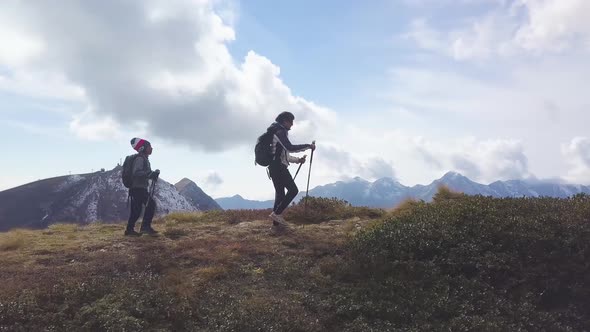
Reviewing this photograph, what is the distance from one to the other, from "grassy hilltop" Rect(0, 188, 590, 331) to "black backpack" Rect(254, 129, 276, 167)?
7.74 feet

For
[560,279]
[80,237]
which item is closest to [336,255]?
[560,279]

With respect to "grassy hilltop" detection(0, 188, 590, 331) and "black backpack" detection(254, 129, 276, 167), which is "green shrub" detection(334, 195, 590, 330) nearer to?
"grassy hilltop" detection(0, 188, 590, 331)

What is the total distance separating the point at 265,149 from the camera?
13.6m

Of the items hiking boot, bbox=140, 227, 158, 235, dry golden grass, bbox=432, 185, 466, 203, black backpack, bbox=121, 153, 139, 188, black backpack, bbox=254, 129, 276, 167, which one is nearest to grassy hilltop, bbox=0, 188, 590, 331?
hiking boot, bbox=140, 227, 158, 235

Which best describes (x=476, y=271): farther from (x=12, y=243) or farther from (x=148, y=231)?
(x=12, y=243)

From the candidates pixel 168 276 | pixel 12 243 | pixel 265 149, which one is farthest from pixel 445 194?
pixel 12 243

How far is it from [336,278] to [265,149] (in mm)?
5292

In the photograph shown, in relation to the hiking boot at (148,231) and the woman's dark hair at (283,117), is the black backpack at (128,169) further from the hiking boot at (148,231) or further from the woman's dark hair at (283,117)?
the woman's dark hair at (283,117)

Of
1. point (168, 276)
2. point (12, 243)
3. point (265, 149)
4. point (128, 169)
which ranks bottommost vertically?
point (168, 276)

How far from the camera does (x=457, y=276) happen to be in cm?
894

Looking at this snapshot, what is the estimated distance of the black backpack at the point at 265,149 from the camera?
13578 mm

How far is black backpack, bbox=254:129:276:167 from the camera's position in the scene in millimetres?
13578

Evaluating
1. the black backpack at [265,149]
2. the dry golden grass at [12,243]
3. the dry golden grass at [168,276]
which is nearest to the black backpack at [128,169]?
the dry golden grass at [168,276]

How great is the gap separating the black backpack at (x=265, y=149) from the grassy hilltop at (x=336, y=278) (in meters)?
2.36
